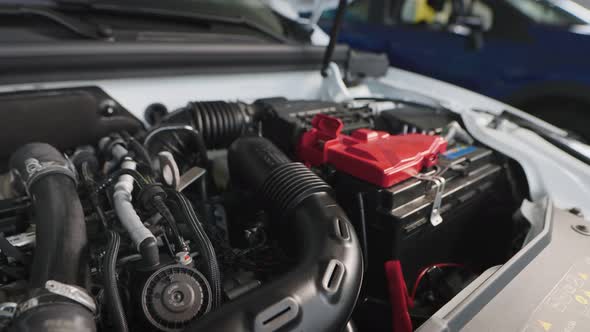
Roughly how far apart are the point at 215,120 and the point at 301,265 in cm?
51

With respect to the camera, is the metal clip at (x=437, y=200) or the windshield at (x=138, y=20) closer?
the metal clip at (x=437, y=200)

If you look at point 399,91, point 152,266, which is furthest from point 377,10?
point 152,266

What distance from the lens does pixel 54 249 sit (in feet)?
1.72

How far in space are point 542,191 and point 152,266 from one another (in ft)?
3.03

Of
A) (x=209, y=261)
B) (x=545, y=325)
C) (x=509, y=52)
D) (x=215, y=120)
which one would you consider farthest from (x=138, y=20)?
(x=509, y=52)

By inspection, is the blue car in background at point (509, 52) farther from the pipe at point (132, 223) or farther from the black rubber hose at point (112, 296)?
the black rubber hose at point (112, 296)

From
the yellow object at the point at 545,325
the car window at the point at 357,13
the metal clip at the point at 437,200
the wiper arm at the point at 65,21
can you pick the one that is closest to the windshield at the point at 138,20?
the wiper arm at the point at 65,21

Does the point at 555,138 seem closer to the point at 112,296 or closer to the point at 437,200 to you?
the point at 437,200

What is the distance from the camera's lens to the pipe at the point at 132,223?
1.78ft

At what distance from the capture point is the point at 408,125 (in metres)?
1.10

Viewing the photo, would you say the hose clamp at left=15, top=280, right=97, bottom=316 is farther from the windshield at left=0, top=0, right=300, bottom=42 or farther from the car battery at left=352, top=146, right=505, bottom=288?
the windshield at left=0, top=0, right=300, bottom=42

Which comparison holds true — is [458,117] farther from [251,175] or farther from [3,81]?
[3,81]

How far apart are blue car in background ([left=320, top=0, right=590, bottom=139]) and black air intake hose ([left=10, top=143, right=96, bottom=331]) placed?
6.57ft

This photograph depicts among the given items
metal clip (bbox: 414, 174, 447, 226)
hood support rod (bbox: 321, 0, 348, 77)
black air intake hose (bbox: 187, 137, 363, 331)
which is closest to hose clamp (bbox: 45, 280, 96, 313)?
black air intake hose (bbox: 187, 137, 363, 331)
